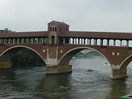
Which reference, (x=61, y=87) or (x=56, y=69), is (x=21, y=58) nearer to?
(x=56, y=69)

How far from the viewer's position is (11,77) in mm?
62438

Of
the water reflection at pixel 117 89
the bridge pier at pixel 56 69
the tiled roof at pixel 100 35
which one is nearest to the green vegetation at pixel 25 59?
the bridge pier at pixel 56 69

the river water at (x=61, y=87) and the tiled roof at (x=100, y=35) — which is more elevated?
the tiled roof at (x=100, y=35)

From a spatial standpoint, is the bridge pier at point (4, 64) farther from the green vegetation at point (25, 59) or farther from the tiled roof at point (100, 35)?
the tiled roof at point (100, 35)

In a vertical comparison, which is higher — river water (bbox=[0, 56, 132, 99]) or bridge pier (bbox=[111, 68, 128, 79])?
bridge pier (bbox=[111, 68, 128, 79])

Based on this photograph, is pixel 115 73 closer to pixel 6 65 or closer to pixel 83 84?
pixel 83 84

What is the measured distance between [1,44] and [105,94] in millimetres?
39085

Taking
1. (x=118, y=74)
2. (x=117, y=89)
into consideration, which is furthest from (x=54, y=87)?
(x=118, y=74)

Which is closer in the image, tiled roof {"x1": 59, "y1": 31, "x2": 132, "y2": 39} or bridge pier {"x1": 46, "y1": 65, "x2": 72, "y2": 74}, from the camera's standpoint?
tiled roof {"x1": 59, "y1": 31, "x2": 132, "y2": 39}

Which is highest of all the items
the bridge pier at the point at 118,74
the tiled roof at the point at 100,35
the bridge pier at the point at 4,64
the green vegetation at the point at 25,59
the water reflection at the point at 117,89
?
the tiled roof at the point at 100,35

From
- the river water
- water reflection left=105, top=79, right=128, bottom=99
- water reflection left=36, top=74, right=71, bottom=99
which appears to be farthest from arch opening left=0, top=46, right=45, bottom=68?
water reflection left=105, top=79, right=128, bottom=99

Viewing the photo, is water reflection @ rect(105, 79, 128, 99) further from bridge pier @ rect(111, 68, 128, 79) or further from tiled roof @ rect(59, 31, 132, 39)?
tiled roof @ rect(59, 31, 132, 39)

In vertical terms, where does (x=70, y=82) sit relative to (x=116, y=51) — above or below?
below

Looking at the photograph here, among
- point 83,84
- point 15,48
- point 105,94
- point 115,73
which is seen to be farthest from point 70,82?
point 15,48
